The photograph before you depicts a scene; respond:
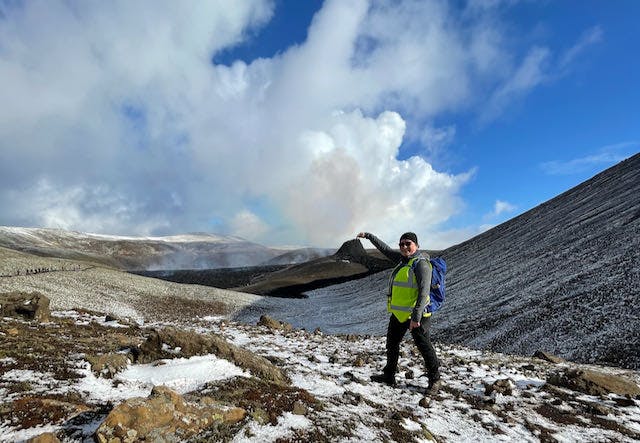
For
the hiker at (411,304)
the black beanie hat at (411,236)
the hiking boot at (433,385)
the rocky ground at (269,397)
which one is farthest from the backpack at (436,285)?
the rocky ground at (269,397)

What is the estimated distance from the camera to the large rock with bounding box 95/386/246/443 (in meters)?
5.01

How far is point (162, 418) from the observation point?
542cm

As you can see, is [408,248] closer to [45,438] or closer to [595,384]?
[595,384]

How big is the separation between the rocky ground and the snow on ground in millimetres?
31

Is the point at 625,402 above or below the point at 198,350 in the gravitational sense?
below

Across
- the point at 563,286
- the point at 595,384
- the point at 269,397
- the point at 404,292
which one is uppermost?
the point at 404,292

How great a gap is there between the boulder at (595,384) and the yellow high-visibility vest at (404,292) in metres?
5.41

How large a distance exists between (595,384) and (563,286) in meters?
23.3

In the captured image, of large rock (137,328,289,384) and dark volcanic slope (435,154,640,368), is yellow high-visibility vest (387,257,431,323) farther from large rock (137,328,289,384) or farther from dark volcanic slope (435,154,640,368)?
dark volcanic slope (435,154,640,368)

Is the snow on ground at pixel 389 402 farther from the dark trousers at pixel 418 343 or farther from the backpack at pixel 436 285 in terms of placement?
the backpack at pixel 436 285

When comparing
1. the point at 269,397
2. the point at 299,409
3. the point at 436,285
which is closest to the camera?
the point at 299,409

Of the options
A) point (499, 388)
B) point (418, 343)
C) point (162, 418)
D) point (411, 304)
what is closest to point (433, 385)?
point (418, 343)

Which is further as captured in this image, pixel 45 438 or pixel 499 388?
pixel 499 388

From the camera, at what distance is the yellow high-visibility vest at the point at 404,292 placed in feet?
31.1
